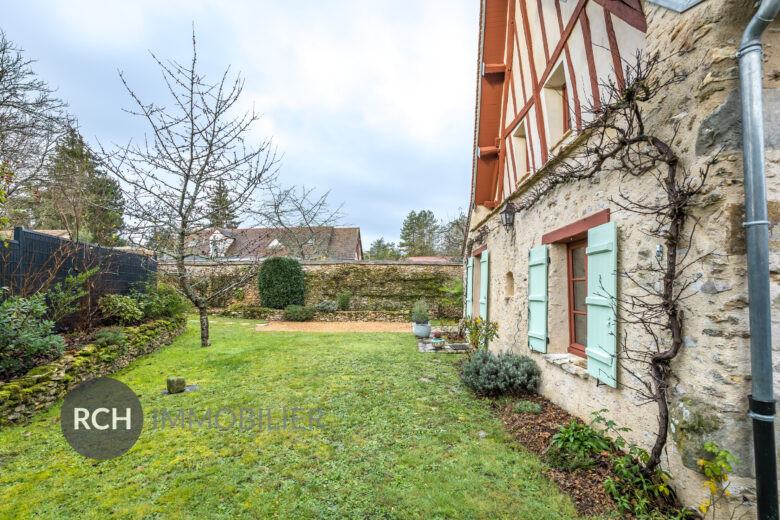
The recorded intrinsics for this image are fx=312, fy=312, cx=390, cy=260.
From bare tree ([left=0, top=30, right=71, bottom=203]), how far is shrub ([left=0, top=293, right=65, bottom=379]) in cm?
602

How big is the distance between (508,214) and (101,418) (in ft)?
20.2

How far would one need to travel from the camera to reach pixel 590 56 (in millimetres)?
3334

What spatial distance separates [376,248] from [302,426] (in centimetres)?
3316

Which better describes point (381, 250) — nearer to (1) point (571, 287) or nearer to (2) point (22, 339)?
(1) point (571, 287)

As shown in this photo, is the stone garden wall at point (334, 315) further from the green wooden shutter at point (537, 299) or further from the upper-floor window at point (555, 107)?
the upper-floor window at point (555, 107)

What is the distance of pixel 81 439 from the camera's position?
3.12 meters

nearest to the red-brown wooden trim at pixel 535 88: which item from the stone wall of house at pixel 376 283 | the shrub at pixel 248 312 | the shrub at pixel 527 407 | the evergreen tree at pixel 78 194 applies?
the shrub at pixel 527 407

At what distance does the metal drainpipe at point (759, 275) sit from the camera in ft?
5.28

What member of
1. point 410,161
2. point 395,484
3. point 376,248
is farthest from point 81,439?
point 376,248

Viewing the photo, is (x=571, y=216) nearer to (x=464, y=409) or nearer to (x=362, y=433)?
(x=464, y=409)

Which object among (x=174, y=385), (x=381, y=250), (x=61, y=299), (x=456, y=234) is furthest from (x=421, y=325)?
(x=381, y=250)

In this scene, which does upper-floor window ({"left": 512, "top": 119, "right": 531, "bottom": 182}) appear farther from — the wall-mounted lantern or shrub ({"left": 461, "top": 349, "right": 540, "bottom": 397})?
shrub ({"left": 461, "top": 349, "right": 540, "bottom": 397})

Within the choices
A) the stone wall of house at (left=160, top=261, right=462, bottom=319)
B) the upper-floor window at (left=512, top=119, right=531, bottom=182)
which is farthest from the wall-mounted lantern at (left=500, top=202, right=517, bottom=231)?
the stone wall of house at (left=160, top=261, right=462, bottom=319)

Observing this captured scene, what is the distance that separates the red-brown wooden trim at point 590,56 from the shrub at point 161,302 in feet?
28.7
